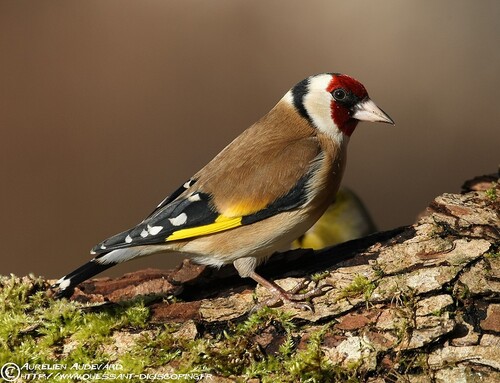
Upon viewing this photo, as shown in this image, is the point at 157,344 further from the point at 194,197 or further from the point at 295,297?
the point at 194,197

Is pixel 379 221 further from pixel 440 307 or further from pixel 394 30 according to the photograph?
pixel 440 307

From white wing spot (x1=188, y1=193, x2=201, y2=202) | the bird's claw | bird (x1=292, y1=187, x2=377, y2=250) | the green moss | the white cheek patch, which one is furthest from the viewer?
bird (x1=292, y1=187, x2=377, y2=250)

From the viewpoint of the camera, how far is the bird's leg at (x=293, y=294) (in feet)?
8.45

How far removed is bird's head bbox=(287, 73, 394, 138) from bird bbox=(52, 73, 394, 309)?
0.17 metres

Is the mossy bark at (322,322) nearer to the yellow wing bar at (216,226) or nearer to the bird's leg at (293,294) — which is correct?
the bird's leg at (293,294)

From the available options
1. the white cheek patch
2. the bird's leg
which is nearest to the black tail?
the bird's leg

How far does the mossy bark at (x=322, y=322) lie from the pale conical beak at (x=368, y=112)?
55cm

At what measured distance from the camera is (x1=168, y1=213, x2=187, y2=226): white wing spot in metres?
2.77

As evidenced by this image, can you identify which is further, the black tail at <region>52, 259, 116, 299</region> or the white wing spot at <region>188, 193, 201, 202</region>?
the white wing spot at <region>188, 193, 201, 202</region>

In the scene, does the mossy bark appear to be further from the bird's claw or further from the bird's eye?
the bird's eye

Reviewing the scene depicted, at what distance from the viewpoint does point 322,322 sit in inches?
98.2

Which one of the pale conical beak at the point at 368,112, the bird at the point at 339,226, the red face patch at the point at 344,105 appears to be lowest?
the bird at the point at 339,226

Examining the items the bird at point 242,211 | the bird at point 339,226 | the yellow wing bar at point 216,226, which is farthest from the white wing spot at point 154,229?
the bird at point 339,226

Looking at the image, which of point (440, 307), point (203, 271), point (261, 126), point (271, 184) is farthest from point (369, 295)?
point (261, 126)
